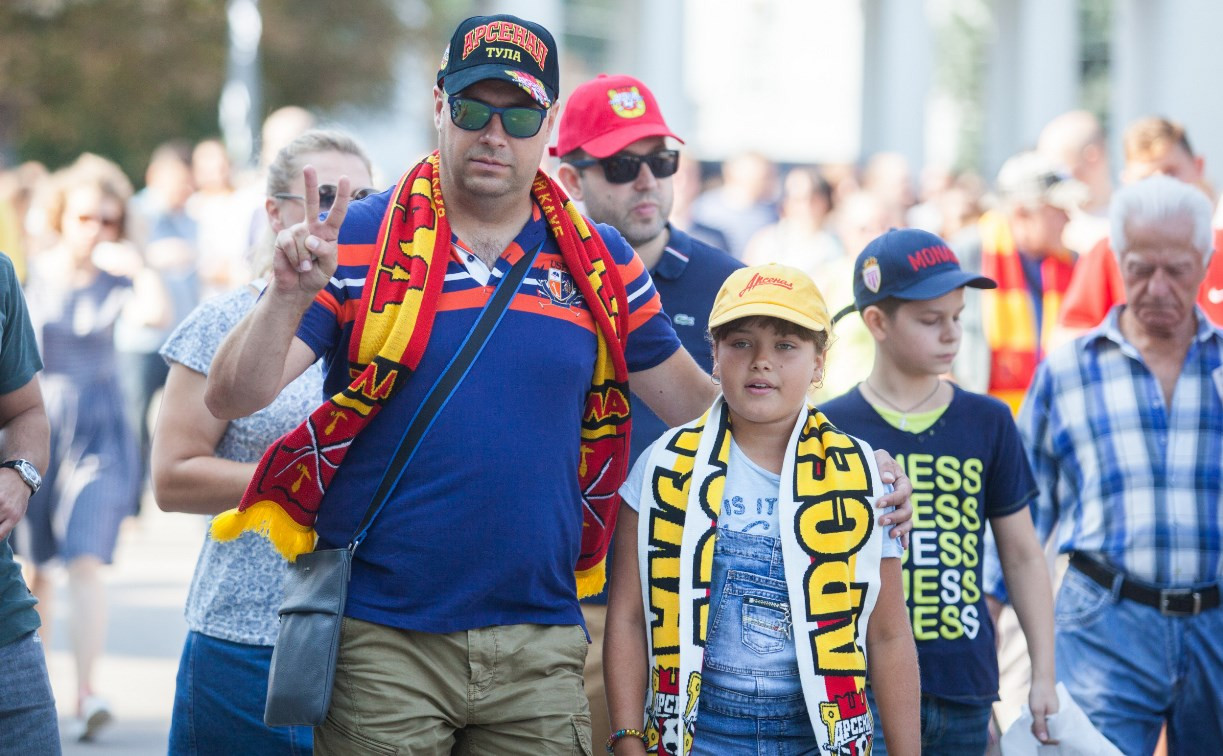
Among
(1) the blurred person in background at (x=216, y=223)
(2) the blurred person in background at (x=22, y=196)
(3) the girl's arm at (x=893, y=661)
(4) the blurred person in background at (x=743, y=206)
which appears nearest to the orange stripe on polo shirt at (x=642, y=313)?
(3) the girl's arm at (x=893, y=661)

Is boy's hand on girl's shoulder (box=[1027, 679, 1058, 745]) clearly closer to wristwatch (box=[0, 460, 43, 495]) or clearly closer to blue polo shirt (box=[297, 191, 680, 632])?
blue polo shirt (box=[297, 191, 680, 632])

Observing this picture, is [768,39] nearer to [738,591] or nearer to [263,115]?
[263,115]

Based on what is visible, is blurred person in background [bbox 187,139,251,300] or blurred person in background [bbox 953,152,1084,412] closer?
blurred person in background [bbox 953,152,1084,412]

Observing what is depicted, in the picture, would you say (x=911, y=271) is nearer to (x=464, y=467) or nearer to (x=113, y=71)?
(x=464, y=467)

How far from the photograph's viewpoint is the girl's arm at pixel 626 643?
356 cm

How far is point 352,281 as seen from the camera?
3314mm

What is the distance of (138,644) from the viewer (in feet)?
28.8

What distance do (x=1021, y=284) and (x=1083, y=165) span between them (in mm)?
1513

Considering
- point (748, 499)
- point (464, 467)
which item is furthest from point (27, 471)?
point (748, 499)

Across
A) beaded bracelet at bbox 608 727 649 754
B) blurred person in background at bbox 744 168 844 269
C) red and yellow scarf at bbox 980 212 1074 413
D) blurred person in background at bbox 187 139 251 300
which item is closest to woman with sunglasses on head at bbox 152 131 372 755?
beaded bracelet at bbox 608 727 649 754

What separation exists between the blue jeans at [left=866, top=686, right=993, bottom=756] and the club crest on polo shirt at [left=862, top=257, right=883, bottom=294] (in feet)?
3.64

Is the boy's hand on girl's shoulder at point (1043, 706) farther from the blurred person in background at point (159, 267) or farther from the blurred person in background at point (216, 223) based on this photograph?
the blurred person in background at point (159, 267)

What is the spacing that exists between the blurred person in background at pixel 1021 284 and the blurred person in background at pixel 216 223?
437 centimetres

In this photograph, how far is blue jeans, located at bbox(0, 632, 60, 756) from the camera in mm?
3602
